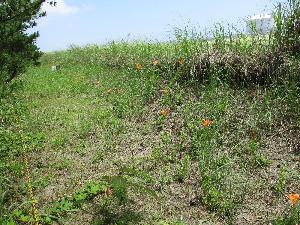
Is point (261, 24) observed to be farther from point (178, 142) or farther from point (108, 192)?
point (108, 192)

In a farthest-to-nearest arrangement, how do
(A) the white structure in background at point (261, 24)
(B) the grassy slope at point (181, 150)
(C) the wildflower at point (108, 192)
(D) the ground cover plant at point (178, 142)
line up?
1. (A) the white structure in background at point (261, 24)
2. (B) the grassy slope at point (181, 150)
3. (D) the ground cover plant at point (178, 142)
4. (C) the wildflower at point (108, 192)

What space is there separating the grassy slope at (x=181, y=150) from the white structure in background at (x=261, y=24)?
149 cm

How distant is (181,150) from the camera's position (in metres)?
6.12

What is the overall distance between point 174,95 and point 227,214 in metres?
3.70

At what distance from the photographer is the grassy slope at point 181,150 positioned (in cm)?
477

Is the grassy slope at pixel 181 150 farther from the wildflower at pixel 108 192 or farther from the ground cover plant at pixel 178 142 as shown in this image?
the wildflower at pixel 108 192

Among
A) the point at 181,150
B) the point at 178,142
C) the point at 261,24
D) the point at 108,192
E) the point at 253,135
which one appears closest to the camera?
the point at 108,192

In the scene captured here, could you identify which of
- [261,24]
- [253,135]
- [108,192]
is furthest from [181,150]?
[261,24]

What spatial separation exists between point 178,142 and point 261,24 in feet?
11.4

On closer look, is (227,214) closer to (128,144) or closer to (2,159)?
(128,144)

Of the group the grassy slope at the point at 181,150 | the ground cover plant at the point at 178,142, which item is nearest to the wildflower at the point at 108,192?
the ground cover plant at the point at 178,142

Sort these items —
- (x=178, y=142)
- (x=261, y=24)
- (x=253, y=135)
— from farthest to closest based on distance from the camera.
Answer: (x=261, y=24)
(x=178, y=142)
(x=253, y=135)

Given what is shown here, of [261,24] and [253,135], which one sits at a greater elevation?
[261,24]

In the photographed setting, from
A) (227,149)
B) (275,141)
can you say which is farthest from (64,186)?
(275,141)
